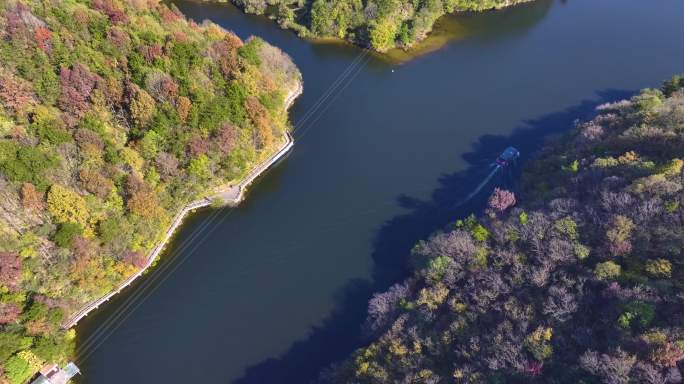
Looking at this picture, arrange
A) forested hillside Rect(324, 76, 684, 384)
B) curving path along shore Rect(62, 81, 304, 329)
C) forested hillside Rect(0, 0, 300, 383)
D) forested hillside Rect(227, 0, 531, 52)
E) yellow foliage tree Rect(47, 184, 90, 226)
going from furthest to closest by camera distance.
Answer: forested hillside Rect(227, 0, 531, 52), curving path along shore Rect(62, 81, 304, 329), yellow foliage tree Rect(47, 184, 90, 226), forested hillside Rect(0, 0, 300, 383), forested hillside Rect(324, 76, 684, 384)

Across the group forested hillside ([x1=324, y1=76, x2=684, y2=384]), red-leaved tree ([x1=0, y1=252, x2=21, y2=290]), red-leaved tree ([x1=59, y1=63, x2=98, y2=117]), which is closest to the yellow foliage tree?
red-leaved tree ([x1=0, y1=252, x2=21, y2=290])

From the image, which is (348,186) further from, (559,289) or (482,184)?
(559,289)

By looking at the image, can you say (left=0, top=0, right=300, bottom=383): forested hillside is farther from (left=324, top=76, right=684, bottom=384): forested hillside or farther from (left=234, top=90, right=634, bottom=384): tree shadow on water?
(left=324, top=76, right=684, bottom=384): forested hillside

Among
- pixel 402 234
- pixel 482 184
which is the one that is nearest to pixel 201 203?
pixel 402 234

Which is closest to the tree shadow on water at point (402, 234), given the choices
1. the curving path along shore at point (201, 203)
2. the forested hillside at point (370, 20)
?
the curving path along shore at point (201, 203)

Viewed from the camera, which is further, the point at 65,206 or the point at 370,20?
the point at 370,20

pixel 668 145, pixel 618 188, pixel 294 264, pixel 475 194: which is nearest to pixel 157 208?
pixel 294 264

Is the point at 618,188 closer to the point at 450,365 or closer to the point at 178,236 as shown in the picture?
the point at 450,365
